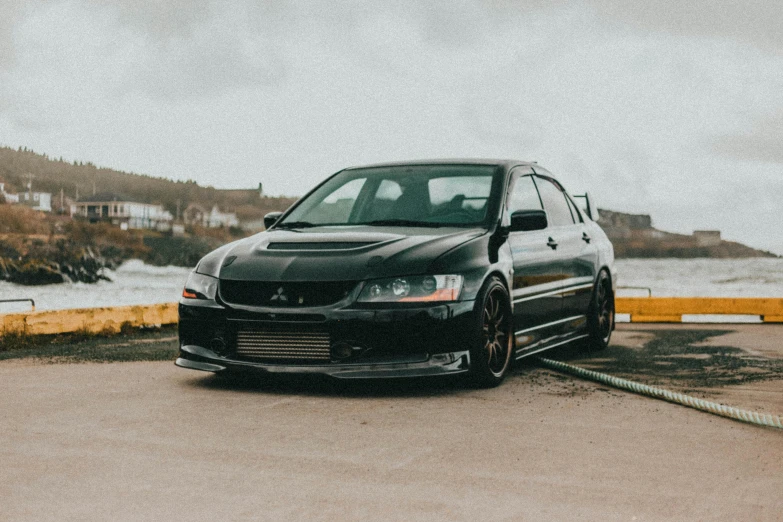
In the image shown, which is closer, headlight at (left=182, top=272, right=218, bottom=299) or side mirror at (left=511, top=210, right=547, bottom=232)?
headlight at (left=182, top=272, right=218, bottom=299)

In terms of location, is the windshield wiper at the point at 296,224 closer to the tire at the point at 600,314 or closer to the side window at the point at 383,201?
the side window at the point at 383,201

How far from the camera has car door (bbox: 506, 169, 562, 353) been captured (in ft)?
23.0

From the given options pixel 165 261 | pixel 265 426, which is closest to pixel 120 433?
pixel 265 426

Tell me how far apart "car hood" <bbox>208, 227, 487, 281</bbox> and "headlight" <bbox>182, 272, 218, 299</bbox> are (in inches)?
4.2

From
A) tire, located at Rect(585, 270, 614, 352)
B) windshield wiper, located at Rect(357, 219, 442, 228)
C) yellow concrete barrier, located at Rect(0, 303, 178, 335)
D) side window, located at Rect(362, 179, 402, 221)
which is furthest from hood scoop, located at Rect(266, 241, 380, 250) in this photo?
yellow concrete barrier, located at Rect(0, 303, 178, 335)

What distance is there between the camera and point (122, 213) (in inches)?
7470

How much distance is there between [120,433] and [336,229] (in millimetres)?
2479

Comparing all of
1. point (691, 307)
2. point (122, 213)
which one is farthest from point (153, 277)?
point (691, 307)

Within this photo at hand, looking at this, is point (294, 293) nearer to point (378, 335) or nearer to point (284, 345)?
point (284, 345)

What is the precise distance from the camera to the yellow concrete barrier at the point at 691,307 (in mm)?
12922

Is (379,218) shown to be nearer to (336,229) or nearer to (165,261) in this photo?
(336,229)

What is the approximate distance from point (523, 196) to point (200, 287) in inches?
104

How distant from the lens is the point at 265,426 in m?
5.09

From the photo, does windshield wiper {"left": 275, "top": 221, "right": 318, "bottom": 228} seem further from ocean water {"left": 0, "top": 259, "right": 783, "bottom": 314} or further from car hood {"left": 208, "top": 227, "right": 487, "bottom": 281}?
ocean water {"left": 0, "top": 259, "right": 783, "bottom": 314}
